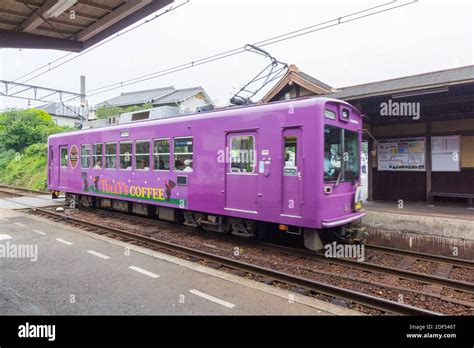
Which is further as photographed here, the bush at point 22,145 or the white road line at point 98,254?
the bush at point 22,145

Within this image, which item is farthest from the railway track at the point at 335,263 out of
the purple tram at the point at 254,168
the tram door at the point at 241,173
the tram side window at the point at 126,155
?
the tram side window at the point at 126,155

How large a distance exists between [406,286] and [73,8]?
615cm

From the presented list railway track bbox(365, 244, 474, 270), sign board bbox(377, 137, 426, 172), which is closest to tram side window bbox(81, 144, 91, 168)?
railway track bbox(365, 244, 474, 270)

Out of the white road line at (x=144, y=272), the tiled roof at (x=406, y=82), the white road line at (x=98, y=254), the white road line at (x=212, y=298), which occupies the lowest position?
the white road line at (x=212, y=298)

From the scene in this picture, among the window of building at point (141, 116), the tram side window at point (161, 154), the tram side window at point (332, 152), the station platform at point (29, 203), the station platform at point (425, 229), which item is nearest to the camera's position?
the tram side window at point (332, 152)

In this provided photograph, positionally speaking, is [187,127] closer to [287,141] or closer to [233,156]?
[233,156]

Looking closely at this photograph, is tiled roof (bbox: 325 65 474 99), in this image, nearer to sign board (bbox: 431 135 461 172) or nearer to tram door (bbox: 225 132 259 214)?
Answer: sign board (bbox: 431 135 461 172)

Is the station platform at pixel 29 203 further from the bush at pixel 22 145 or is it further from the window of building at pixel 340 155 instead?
the window of building at pixel 340 155

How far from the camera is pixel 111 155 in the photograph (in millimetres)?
10977

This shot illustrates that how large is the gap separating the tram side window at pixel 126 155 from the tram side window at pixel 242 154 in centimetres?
408

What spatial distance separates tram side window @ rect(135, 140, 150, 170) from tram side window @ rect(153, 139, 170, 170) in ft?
1.17

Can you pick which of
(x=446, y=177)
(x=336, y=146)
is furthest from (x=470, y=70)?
(x=336, y=146)

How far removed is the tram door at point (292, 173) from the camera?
6.36 meters

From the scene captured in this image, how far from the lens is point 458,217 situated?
8133mm
